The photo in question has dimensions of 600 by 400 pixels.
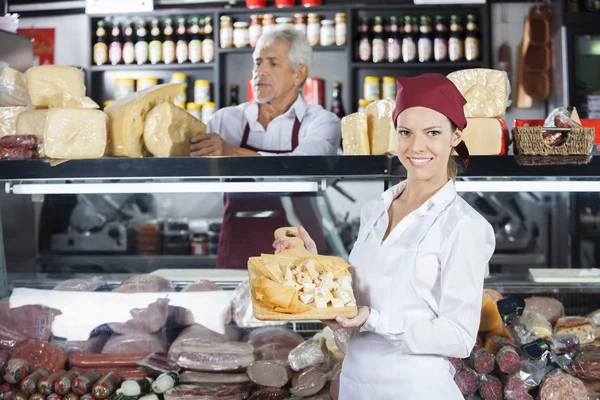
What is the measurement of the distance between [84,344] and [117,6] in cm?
324

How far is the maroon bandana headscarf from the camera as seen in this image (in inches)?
64.7

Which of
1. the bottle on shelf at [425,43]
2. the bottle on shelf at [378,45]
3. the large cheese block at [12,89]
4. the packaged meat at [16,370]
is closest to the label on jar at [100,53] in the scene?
the bottle on shelf at [378,45]

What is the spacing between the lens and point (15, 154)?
229 cm

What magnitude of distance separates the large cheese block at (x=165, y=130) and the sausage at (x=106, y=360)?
0.69m

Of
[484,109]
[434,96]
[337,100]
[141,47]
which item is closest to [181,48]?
[141,47]

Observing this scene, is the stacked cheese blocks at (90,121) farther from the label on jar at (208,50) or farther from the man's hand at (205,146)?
the label on jar at (208,50)

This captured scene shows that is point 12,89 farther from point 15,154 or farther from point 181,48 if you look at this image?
point 181,48

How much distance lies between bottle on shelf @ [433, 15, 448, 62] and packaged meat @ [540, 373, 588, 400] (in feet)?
11.3

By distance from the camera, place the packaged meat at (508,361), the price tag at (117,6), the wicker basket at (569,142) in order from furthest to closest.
Result: the price tag at (117,6)
the packaged meat at (508,361)
the wicker basket at (569,142)

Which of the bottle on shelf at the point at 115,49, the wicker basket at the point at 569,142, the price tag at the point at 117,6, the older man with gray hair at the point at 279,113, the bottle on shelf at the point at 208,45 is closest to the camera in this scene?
the wicker basket at the point at 569,142

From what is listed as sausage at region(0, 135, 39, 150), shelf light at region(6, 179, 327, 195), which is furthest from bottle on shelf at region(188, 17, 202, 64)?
shelf light at region(6, 179, 327, 195)

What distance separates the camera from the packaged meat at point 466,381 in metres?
2.20

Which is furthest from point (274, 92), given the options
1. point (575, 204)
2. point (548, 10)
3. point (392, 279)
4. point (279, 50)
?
point (548, 10)

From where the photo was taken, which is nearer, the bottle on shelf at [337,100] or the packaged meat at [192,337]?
the packaged meat at [192,337]
